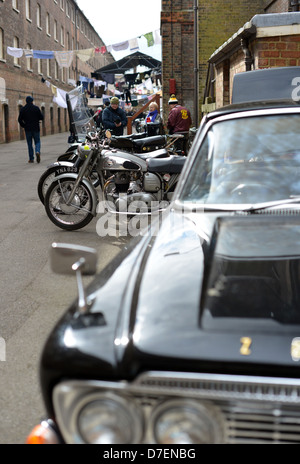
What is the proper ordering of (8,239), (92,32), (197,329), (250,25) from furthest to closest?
(92,32) < (250,25) < (8,239) < (197,329)

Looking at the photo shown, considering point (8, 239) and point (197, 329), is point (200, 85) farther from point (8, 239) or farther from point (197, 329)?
point (197, 329)

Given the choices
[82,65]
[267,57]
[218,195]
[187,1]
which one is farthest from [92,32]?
[218,195]

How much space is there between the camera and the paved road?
9.96ft

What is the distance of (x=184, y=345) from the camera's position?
1545mm

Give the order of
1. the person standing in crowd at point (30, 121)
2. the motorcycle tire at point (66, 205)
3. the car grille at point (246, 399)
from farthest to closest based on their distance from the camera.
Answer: the person standing in crowd at point (30, 121)
the motorcycle tire at point (66, 205)
the car grille at point (246, 399)

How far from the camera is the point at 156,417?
147 cm

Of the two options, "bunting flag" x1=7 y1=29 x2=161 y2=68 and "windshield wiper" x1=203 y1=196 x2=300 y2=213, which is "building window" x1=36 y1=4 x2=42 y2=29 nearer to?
"bunting flag" x1=7 y1=29 x2=161 y2=68

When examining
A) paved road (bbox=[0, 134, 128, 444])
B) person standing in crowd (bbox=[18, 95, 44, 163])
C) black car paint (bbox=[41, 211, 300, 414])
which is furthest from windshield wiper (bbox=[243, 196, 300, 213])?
person standing in crowd (bbox=[18, 95, 44, 163])

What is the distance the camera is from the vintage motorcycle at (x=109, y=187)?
7.10 meters

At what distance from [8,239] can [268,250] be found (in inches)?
217

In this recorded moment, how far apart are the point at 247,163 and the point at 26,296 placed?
2.70m

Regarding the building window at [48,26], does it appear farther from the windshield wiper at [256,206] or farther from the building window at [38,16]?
the windshield wiper at [256,206]

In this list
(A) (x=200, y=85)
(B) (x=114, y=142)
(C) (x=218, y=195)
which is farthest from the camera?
(A) (x=200, y=85)

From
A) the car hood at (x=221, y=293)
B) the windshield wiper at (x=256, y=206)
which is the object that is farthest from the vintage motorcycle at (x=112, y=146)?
the car hood at (x=221, y=293)
